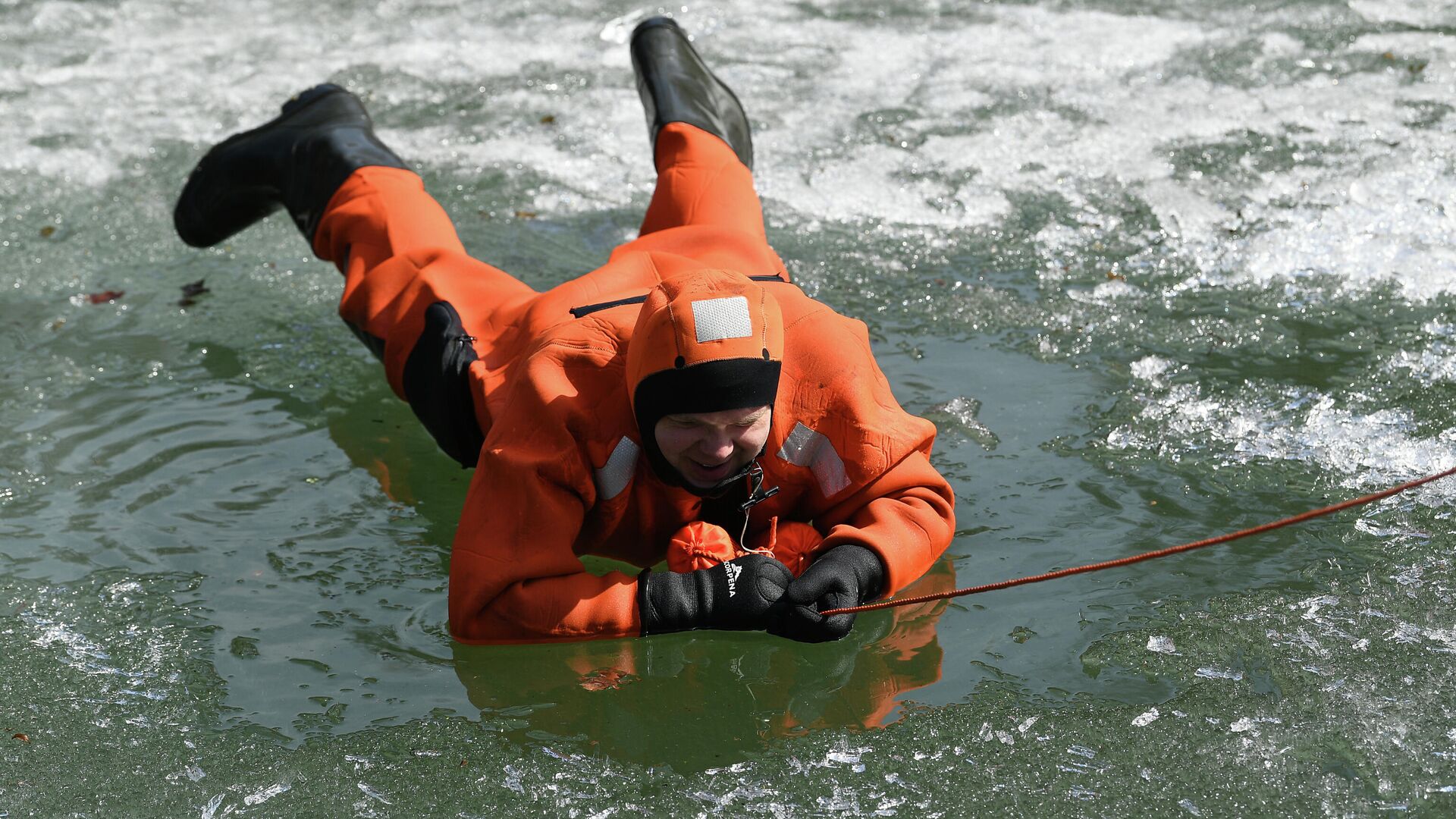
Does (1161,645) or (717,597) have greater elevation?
(717,597)

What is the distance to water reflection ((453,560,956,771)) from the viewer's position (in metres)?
2.77

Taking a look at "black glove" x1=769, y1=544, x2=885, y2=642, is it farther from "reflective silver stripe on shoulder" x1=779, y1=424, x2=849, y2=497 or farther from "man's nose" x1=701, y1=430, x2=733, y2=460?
"man's nose" x1=701, y1=430, x2=733, y2=460

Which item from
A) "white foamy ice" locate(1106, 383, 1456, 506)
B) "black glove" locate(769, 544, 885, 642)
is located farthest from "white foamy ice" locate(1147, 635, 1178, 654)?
"white foamy ice" locate(1106, 383, 1456, 506)

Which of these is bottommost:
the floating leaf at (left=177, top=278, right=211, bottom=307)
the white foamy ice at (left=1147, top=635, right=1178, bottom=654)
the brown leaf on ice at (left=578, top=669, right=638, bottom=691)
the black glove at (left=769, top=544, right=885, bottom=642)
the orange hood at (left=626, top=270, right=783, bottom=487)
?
the brown leaf on ice at (left=578, top=669, right=638, bottom=691)

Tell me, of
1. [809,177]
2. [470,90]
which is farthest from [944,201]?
[470,90]

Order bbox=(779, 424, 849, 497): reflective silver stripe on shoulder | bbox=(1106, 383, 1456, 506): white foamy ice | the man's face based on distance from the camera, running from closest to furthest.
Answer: the man's face
bbox=(779, 424, 849, 497): reflective silver stripe on shoulder
bbox=(1106, 383, 1456, 506): white foamy ice

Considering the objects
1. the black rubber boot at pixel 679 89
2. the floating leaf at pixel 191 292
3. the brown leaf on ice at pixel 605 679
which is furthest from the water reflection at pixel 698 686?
the floating leaf at pixel 191 292

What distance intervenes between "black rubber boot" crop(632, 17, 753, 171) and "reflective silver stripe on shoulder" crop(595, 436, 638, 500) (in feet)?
5.49

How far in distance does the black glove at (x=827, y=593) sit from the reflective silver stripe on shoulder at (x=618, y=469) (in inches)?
15.9

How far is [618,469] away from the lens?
9.66ft

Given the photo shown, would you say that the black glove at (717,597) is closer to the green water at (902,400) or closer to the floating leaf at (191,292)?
the green water at (902,400)

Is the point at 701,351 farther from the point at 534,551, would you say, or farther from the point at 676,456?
the point at 534,551

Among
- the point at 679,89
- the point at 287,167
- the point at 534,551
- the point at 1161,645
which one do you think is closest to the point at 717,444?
the point at 534,551

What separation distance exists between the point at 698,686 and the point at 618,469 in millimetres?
459
